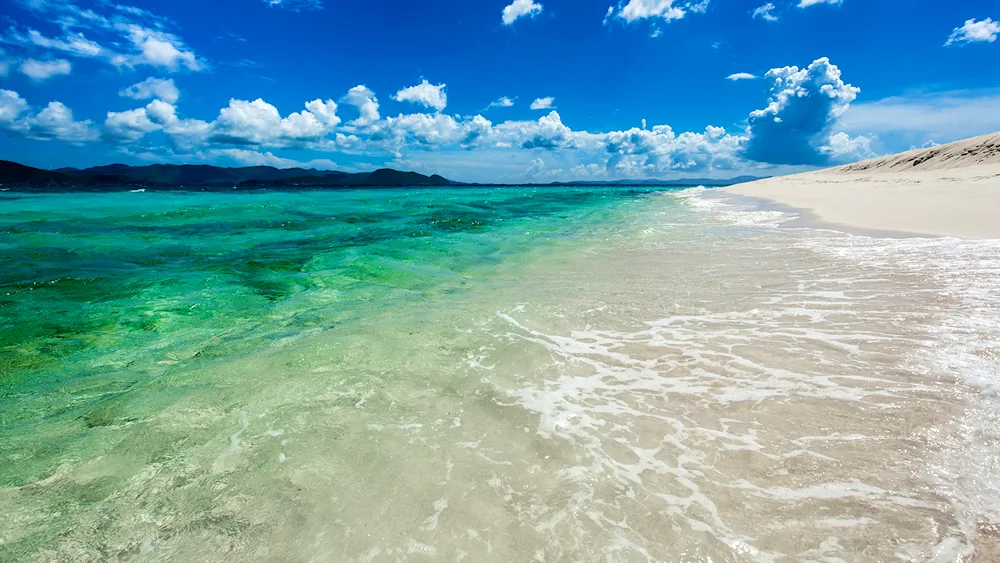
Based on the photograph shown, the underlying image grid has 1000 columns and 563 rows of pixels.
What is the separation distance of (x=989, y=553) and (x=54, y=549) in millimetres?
5126

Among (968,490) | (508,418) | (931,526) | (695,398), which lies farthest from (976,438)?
(508,418)

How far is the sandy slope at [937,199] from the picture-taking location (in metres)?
11.9

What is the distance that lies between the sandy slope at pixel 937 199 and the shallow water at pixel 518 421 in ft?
17.9

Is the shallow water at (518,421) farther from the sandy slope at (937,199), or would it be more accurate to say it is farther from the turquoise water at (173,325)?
the sandy slope at (937,199)

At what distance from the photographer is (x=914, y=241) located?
400 inches

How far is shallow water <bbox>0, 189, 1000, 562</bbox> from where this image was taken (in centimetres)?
253

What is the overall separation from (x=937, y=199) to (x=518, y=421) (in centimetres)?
2030

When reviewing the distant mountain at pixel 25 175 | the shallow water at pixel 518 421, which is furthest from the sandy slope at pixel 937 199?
the distant mountain at pixel 25 175

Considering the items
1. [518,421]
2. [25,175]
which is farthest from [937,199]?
[25,175]

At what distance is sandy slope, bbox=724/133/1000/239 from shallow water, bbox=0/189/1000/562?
17.9ft

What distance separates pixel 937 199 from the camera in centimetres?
1570

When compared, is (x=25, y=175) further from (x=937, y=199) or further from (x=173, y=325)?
(x=937, y=199)

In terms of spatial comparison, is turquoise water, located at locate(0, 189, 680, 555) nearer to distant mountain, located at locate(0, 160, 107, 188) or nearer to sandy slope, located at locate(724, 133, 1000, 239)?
sandy slope, located at locate(724, 133, 1000, 239)

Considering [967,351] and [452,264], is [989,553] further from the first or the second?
[452,264]
